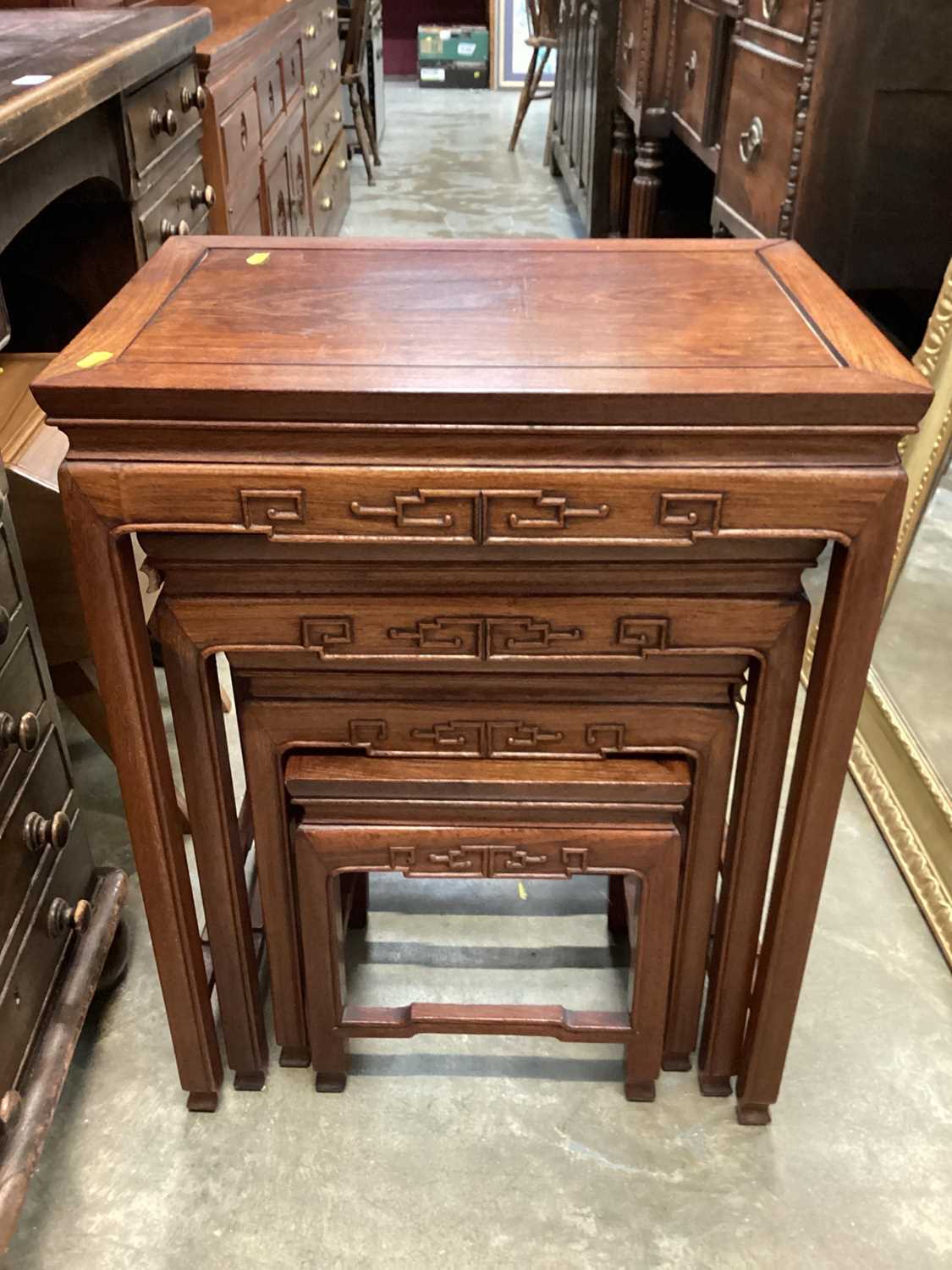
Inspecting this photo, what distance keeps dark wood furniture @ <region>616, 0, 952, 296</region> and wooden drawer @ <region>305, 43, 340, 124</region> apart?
162 centimetres

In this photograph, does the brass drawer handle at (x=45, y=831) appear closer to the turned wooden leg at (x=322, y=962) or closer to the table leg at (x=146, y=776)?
the table leg at (x=146, y=776)

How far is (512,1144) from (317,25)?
3326 mm

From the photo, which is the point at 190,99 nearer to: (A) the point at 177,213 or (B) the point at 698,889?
(A) the point at 177,213

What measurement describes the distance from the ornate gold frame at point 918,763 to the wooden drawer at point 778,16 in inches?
16.3

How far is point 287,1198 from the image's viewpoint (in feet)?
3.59

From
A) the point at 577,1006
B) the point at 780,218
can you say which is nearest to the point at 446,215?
the point at 780,218

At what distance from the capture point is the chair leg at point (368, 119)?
4.77 metres

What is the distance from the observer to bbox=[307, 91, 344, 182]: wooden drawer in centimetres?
332

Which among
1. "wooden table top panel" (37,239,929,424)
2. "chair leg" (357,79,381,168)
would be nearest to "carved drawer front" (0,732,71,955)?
"wooden table top panel" (37,239,929,424)

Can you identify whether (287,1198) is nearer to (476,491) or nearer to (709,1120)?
(709,1120)

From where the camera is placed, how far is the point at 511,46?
697 centimetres

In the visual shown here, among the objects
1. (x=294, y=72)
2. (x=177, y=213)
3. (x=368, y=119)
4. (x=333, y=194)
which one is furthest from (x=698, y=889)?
(x=368, y=119)

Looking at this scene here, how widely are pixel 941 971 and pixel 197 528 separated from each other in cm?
107

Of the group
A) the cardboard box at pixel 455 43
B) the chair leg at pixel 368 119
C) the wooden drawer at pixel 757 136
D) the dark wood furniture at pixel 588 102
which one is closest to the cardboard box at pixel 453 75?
the cardboard box at pixel 455 43
